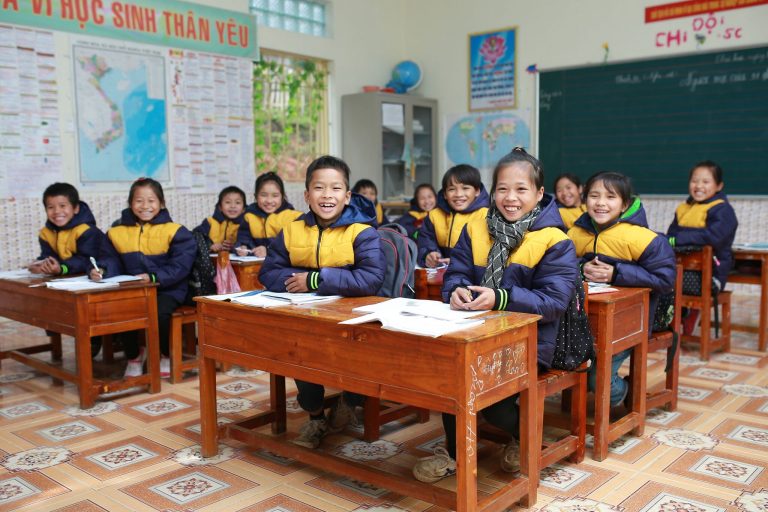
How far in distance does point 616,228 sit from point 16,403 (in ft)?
9.34

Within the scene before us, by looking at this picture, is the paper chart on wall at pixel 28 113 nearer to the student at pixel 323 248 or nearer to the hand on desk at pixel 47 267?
the hand on desk at pixel 47 267

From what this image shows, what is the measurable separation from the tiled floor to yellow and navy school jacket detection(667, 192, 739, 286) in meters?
1.02

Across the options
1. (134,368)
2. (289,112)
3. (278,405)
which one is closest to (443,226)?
(278,405)

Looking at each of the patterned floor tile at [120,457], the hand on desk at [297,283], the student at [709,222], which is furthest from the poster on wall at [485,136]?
the patterned floor tile at [120,457]

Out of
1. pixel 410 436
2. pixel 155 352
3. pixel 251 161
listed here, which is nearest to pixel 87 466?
pixel 155 352

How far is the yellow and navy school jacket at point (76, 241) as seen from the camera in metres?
3.87

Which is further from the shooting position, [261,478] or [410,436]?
[410,436]

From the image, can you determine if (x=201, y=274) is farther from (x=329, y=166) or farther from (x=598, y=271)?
(x=598, y=271)

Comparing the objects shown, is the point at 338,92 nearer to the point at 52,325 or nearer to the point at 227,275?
the point at 227,275

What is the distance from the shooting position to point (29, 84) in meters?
5.12

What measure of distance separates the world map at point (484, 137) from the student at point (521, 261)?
16.3 ft

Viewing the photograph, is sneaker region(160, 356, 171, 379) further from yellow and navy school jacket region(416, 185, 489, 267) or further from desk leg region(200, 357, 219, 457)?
yellow and navy school jacket region(416, 185, 489, 267)

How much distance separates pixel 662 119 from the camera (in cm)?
629

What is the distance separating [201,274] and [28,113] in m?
2.35
